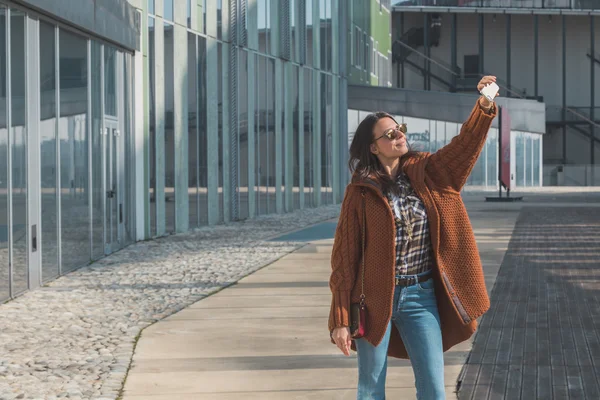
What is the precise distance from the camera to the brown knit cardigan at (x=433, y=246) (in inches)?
166

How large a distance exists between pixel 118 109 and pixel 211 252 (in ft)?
9.35

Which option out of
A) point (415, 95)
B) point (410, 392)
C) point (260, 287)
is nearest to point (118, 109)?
point (260, 287)

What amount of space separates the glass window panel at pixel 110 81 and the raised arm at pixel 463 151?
13267mm

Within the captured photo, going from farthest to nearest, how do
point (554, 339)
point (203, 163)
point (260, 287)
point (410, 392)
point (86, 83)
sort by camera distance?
point (203, 163) < point (86, 83) < point (260, 287) < point (554, 339) < point (410, 392)

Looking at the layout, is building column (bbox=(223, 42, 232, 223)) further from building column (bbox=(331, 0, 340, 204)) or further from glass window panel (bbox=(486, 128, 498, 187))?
glass window panel (bbox=(486, 128, 498, 187))

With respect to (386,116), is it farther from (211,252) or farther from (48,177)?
(211,252)

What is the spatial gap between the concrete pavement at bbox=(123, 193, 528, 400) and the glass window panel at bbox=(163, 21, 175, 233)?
29.4 ft

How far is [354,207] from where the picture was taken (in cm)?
431

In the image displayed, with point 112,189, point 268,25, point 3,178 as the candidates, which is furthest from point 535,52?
point 3,178

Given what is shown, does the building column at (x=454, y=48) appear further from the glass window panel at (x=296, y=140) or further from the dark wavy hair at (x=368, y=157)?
the dark wavy hair at (x=368, y=157)

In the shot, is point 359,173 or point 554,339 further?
point 554,339

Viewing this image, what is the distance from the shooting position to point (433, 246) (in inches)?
168

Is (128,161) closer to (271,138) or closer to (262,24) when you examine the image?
(262,24)

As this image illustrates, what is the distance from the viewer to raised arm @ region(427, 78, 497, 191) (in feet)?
13.6
